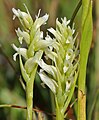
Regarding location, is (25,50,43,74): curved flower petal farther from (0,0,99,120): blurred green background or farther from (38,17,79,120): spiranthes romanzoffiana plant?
(0,0,99,120): blurred green background

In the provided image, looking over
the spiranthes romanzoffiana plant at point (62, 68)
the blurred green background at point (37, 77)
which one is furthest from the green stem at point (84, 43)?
the blurred green background at point (37, 77)

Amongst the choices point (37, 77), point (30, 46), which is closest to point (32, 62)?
point (30, 46)

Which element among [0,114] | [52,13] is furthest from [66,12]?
[0,114]

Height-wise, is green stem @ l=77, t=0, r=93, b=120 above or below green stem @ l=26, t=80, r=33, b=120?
above

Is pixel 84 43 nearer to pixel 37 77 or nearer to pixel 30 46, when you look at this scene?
pixel 30 46

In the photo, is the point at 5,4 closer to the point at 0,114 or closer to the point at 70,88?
the point at 0,114

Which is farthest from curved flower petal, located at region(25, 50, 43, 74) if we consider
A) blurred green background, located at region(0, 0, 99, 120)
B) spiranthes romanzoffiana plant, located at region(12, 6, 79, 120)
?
blurred green background, located at region(0, 0, 99, 120)

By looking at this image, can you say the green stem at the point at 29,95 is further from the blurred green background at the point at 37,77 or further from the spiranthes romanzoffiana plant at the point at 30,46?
the blurred green background at the point at 37,77

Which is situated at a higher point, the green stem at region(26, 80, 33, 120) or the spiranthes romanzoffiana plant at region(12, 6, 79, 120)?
the spiranthes romanzoffiana plant at region(12, 6, 79, 120)

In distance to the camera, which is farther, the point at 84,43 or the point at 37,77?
the point at 37,77

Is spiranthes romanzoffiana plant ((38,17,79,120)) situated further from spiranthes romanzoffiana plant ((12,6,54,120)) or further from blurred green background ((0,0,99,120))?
blurred green background ((0,0,99,120))

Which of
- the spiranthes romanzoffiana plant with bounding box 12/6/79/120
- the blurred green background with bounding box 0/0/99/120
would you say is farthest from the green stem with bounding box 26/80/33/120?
the blurred green background with bounding box 0/0/99/120

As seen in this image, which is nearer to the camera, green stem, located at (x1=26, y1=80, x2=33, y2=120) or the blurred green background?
green stem, located at (x1=26, y1=80, x2=33, y2=120)

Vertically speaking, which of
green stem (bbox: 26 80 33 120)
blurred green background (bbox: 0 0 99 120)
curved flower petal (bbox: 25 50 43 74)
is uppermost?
blurred green background (bbox: 0 0 99 120)
